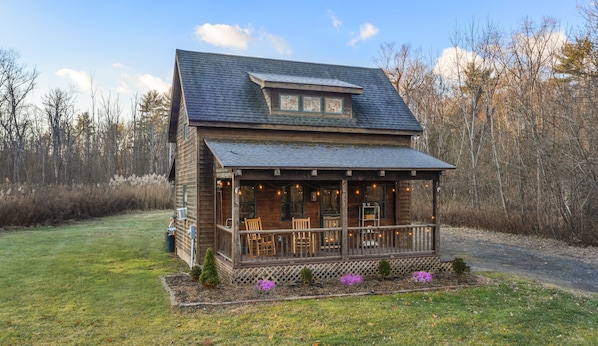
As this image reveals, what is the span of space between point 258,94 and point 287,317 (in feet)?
26.2

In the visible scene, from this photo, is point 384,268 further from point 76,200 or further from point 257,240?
point 76,200

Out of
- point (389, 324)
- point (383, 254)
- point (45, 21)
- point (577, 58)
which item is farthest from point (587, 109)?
point (45, 21)

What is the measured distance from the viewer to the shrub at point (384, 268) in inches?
412

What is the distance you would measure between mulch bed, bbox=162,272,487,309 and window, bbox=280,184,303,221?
2.83 meters

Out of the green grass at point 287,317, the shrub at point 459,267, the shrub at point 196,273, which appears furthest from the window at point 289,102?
the shrub at point 459,267

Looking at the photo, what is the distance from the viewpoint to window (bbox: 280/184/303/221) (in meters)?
12.6

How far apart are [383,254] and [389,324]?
4.16m

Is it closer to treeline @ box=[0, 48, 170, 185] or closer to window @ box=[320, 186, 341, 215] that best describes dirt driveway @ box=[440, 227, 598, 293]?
window @ box=[320, 186, 341, 215]

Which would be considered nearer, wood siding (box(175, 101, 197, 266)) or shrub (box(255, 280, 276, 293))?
shrub (box(255, 280, 276, 293))

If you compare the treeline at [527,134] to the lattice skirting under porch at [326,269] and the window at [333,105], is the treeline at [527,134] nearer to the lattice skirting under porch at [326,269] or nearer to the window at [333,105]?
the lattice skirting under porch at [326,269]

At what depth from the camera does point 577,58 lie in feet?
60.9

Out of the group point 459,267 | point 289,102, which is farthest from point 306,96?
point 459,267

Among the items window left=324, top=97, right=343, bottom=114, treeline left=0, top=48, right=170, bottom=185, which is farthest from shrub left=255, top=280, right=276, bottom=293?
treeline left=0, top=48, right=170, bottom=185

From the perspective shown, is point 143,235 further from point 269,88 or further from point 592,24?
point 592,24
